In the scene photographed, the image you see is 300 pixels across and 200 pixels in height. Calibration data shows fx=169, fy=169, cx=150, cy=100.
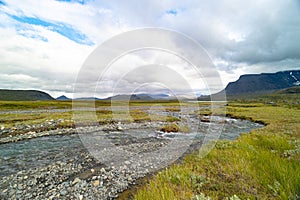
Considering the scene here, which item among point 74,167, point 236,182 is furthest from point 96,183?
point 236,182

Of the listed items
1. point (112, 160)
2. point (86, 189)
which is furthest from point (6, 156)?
point (86, 189)

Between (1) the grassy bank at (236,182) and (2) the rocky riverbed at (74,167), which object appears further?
(2) the rocky riverbed at (74,167)

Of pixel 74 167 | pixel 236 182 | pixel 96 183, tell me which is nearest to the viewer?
pixel 236 182

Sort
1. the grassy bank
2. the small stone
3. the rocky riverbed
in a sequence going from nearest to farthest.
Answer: the grassy bank → the rocky riverbed → the small stone

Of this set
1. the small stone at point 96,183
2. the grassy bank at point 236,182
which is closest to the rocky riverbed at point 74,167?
the small stone at point 96,183

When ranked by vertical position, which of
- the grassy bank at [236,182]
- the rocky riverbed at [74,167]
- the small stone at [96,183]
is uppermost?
the grassy bank at [236,182]

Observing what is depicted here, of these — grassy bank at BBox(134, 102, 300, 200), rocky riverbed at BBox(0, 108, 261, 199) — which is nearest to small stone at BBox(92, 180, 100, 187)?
rocky riverbed at BBox(0, 108, 261, 199)

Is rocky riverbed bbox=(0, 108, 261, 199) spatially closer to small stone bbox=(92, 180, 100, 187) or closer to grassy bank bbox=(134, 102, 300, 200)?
small stone bbox=(92, 180, 100, 187)

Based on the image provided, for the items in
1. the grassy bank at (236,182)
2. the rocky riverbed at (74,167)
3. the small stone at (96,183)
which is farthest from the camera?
the small stone at (96,183)

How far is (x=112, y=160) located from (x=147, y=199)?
261 inches

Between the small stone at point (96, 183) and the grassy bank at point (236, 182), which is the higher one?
the grassy bank at point (236, 182)

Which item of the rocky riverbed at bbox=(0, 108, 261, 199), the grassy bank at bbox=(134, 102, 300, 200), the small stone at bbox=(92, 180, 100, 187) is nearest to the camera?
the grassy bank at bbox=(134, 102, 300, 200)

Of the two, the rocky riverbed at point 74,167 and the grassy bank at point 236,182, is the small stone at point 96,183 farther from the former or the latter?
the grassy bank at point 236,182

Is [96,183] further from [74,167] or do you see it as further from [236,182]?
[236,182]
